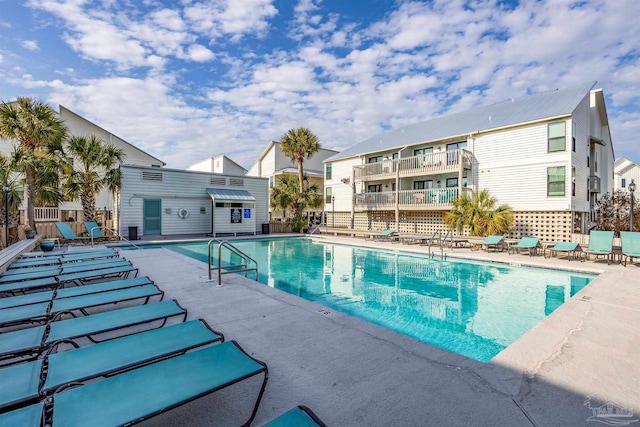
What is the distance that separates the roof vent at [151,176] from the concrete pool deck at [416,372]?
639 inches

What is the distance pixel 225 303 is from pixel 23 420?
3.52 meters

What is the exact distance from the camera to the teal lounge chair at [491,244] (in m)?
14.0

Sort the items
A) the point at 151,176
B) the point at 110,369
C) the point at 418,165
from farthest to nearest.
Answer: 1. the point at 418,165
2. the point at 151,176
3. the point at 110,369

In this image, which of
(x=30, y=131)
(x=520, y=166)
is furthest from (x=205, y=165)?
(x=520, y=166)

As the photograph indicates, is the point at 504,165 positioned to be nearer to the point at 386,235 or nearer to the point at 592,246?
the point at 592,246

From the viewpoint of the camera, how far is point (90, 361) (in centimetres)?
256

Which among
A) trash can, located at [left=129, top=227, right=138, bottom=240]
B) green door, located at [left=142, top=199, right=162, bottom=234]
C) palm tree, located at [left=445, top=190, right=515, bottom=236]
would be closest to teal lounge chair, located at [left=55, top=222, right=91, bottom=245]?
trash can, located at [left=129, top=227, right=138, bottom=240]

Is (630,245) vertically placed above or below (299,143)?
below

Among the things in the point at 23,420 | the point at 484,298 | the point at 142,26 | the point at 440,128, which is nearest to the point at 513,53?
the point at 440,128

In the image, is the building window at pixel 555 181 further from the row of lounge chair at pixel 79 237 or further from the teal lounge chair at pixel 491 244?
the row of lounge chair at pixel 79 237

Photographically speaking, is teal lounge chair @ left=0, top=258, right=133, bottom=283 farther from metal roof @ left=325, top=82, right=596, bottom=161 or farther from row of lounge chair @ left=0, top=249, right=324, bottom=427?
metal roof @ left=325, top=82, right=596, bottom=161

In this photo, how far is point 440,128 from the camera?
70.7 feet

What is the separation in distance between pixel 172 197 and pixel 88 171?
15.7ft

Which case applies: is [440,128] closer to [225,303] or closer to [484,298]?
[484,298]
